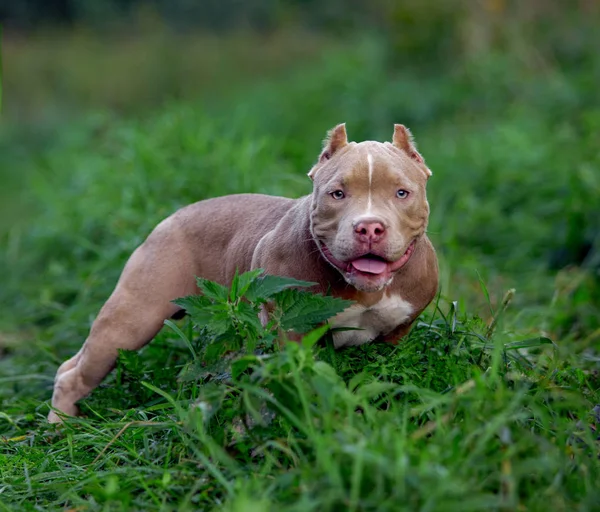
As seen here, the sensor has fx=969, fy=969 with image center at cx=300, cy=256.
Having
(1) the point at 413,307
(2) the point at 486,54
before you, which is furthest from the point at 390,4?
(1) the point at 413,307

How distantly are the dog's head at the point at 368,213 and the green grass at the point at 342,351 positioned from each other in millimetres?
424

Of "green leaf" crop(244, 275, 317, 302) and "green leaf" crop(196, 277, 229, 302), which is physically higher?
"green leaf" crop(244, 275, 317, 302)

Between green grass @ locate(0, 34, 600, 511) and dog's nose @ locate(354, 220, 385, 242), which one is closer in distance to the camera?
green grass @ locate(0, 34, 600, 511)

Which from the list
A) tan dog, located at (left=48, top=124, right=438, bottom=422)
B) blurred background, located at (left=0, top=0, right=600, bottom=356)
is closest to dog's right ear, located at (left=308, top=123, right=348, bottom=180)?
tan dog, located at (left=48, top=124, right=438, bottom=422)

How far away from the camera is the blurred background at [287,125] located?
6.48 metres

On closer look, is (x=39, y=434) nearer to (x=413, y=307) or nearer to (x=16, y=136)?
(x=413, y=307)

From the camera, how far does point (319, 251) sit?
12.1ft

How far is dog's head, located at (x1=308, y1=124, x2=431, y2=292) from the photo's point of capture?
134 inches

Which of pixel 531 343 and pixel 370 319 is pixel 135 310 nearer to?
pixel 370 319

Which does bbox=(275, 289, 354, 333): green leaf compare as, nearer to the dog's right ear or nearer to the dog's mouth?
the dog's mouth

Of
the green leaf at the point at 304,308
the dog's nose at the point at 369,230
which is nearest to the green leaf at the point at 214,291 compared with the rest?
the green leaf at the point at 304,308

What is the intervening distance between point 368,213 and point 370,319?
0.54 m

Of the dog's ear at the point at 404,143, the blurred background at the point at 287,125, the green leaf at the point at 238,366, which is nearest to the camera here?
the green leaf at the point at 238,366

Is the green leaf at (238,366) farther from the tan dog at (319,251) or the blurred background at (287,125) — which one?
the blurred background at (287,125)
